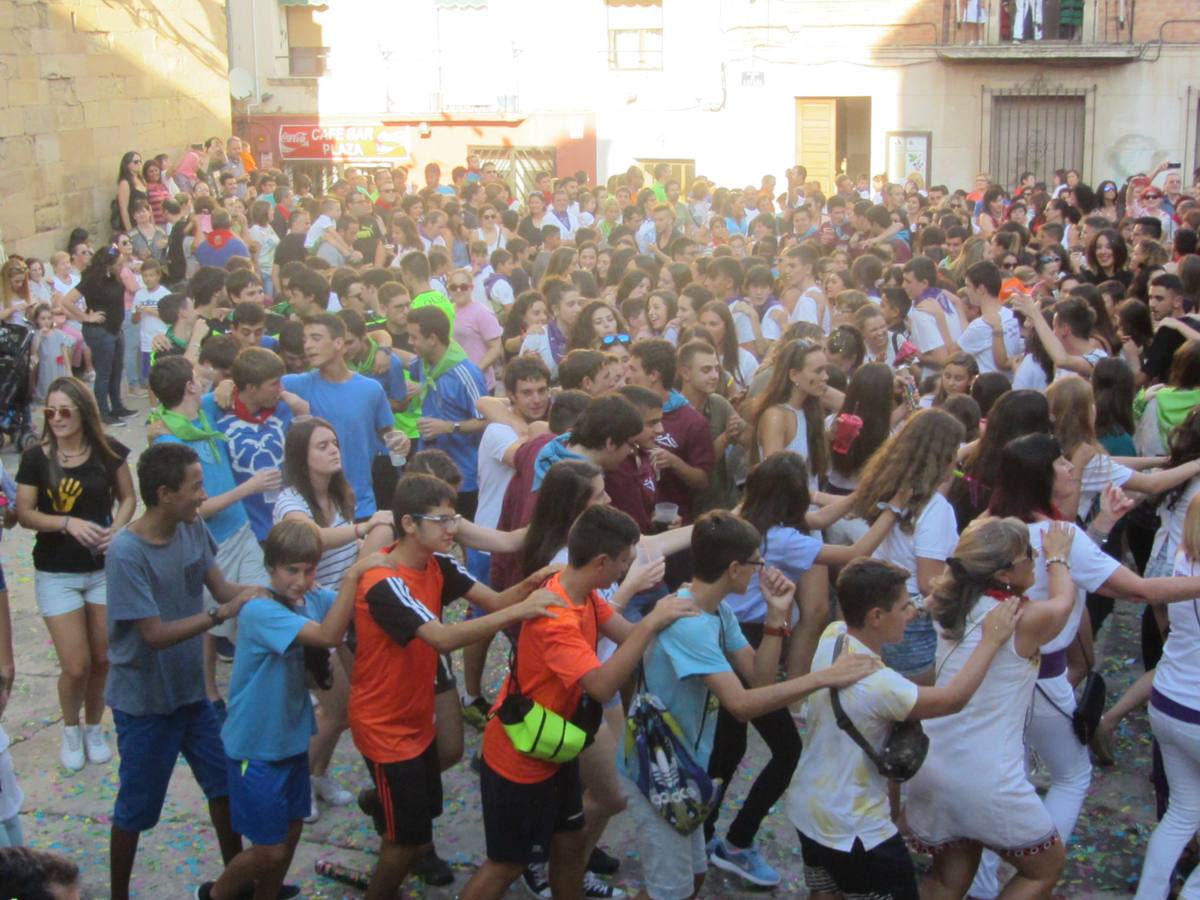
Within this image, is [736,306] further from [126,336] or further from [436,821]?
[126,336]

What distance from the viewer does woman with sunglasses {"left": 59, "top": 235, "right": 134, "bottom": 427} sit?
40.4ft

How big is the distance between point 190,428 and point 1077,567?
3748 mm

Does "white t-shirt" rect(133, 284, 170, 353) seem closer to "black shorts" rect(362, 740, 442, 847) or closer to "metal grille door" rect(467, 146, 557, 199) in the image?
"black shorts" rect(362, 740, 442, 847)

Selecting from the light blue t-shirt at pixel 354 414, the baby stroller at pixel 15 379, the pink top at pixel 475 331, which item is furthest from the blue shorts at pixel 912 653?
the baby stroller at pixel 15 379

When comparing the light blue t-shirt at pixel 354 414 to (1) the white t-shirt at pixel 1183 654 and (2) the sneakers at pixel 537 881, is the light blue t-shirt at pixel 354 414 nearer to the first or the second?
(2) the sneakers at pixel 537 881

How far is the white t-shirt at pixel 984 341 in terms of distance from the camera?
27.2 ft

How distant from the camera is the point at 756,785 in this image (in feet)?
16.5

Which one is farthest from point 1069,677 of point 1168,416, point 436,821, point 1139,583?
point 436,821

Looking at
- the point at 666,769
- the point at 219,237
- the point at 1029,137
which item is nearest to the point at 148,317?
the point at 219,237

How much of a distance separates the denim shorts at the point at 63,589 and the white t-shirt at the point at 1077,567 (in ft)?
12.4

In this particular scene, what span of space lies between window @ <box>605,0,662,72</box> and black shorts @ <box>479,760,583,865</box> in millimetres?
23023

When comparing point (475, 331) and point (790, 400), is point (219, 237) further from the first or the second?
point (790, 400)

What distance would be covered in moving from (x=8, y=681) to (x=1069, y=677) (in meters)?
3.94

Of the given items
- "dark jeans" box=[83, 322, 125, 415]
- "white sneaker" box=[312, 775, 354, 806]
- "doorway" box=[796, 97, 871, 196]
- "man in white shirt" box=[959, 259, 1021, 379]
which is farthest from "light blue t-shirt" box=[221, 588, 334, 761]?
"doorway" box=[796, 97, 871, 196]
